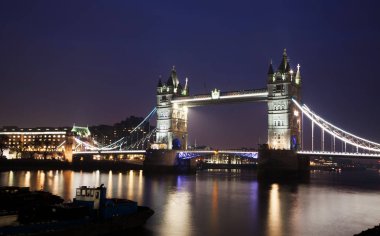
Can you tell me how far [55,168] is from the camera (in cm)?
8538

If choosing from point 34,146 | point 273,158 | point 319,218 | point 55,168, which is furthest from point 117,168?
point 319,218

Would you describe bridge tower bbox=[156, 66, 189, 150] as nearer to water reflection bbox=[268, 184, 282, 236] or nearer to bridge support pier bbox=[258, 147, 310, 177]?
bridge support pier bbox=[258, 147, 310, 177]

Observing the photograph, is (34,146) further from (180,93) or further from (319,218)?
(319,218)

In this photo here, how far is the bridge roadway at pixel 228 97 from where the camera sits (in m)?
65.6

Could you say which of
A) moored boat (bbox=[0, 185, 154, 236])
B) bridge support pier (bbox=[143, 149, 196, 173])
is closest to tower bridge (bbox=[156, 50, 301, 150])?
bridge support pier (bbox=[143, 149, 196, 173])

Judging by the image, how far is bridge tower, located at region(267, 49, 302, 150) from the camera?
6253cm

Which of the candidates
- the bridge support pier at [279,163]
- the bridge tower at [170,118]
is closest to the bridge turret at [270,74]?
the bridge support pier at [279,163]

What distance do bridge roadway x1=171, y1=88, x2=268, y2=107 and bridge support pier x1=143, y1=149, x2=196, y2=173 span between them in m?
8.83

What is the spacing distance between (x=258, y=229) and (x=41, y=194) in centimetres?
1136

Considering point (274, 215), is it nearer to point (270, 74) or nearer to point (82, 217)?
point (82, 217)

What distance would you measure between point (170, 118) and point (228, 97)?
13.8m

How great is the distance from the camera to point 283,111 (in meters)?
63.0

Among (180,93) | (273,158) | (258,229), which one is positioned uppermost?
(180,93)

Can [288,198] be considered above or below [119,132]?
below
